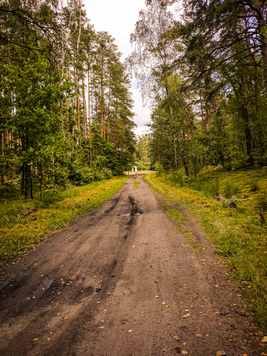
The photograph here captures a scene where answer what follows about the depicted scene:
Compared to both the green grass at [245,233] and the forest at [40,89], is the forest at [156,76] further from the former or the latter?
the green grass at [245,233]

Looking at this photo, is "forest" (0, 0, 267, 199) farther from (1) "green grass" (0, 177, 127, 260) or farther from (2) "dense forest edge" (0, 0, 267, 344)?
(1) "green grass" (0, 177, 127, 260)

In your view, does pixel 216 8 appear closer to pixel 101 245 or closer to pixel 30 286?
pixel 101 245

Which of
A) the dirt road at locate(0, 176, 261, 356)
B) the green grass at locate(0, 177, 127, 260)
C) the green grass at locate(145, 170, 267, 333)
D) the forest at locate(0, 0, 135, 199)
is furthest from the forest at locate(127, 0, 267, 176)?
the green grass at locate(0, 177, 127, 260)

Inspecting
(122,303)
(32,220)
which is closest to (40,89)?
(32,220)

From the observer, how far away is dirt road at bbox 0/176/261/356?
6.72 ft

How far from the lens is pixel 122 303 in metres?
2.72

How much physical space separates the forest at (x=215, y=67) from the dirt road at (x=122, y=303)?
6357 mm

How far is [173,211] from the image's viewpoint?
7422 mm

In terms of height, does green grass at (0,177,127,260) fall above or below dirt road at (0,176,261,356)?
above

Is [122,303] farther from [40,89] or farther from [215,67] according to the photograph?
[40,89]

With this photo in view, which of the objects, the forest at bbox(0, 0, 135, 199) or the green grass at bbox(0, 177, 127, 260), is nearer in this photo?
the green grass at bbox(0, 177, 127, 260)

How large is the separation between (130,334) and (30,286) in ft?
7.52

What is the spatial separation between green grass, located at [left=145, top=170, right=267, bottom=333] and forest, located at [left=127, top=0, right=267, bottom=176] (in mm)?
3278

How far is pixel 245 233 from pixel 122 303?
3820mm
